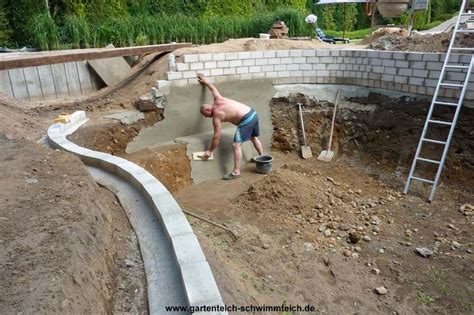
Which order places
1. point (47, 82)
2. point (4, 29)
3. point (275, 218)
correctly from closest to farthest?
point (275, 218)
point (47, 82)
point (4, 29)

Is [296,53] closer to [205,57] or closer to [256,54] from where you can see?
[256,54]

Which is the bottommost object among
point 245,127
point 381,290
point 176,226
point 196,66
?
point 381,290

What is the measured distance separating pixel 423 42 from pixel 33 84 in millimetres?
7501

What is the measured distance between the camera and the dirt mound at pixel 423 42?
5.41m

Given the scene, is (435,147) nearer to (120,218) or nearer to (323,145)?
(323,145)

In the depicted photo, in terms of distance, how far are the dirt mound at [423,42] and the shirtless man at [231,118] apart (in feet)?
9.59

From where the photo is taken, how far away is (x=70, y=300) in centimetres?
160

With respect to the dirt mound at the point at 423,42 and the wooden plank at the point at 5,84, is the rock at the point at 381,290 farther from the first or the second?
the wooden plank at the point at 5,84

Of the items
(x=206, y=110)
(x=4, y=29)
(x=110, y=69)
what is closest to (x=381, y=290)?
(x=206, y=110)

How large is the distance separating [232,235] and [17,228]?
7.23 feet

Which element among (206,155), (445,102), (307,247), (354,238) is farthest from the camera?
(206,155)

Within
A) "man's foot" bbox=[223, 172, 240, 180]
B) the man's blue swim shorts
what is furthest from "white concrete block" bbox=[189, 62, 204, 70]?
"man's foot" bbox=[223, 172, 240, 180]

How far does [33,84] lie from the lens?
6969 millimetres

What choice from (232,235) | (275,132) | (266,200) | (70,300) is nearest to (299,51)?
(275,132)
